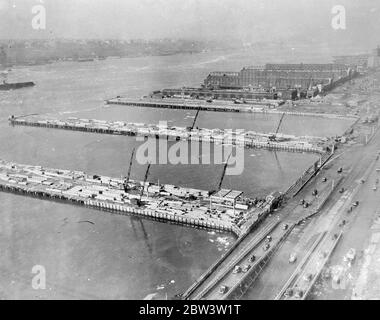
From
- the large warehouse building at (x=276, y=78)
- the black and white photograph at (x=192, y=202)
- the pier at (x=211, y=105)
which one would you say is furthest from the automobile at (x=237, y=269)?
the large warehouse building at (x=276, y=78)

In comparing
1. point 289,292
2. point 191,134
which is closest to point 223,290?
point 289,292

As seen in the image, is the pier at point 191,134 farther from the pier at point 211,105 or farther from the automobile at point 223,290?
the automobile at point 223,290

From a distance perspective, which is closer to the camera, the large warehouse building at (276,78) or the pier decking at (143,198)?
the pier decking at (143,198)

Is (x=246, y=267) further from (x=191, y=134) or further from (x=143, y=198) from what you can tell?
(x=191, y=134)

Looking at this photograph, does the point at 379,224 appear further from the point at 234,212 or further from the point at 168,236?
the point at 168,236

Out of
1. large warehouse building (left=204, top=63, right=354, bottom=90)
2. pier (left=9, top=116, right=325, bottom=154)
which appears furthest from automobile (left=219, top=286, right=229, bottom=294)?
large warehouse building (left=204, top=63, right=354, bottom=90)

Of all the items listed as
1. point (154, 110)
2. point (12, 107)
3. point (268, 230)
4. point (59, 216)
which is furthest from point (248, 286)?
point (12, 107)

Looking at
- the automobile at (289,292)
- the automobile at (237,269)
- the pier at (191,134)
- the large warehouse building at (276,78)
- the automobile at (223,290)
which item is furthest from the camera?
the large warehouse building at (276,78)

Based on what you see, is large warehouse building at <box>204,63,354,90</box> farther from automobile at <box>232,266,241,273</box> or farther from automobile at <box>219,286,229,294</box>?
automobile at <box>219,286,229,294</box>
